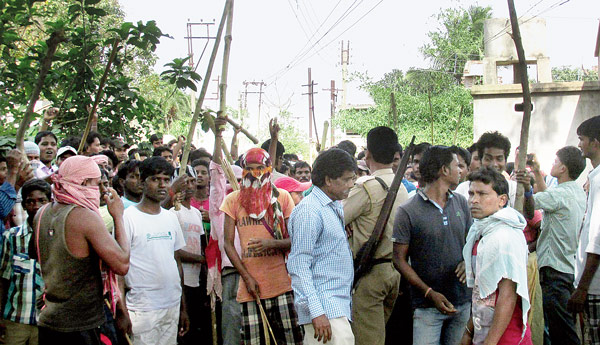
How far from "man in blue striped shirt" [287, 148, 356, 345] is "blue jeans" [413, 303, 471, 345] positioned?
691 millimetres

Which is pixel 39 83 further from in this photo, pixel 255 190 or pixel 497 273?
pixel 497 273

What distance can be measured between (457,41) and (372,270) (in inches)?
1330

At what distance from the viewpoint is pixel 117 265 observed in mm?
3717

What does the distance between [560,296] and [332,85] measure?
1509 inches

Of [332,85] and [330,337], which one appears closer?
[330,337]

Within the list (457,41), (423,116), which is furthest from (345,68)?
(423,116)

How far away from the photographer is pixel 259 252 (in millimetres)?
4762

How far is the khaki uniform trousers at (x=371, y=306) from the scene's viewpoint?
4703 mm

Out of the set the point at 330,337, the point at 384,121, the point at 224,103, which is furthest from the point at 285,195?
the point at 384,121

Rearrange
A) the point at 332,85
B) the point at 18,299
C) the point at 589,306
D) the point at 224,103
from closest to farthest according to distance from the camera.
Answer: the point at 18,299
the point at 589,306
the point at 224,103
the point at 332,85

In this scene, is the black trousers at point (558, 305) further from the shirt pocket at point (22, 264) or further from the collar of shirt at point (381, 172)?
the shirt pocket at point (22, 264)

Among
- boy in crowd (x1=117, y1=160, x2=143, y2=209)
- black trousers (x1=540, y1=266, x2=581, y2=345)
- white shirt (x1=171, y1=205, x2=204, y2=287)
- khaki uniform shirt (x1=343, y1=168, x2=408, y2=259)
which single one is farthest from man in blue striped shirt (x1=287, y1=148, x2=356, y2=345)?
black trousers (x1=540, y1=266, x2=581, y2=345)

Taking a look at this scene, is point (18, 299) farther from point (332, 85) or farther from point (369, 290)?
point (332, 85)

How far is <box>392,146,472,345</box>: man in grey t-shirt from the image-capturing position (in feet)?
14.6
